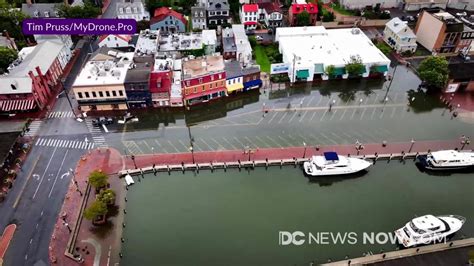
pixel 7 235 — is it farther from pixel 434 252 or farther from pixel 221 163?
pixel 434 252

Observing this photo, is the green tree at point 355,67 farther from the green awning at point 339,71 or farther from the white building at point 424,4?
the white building at point 424,4

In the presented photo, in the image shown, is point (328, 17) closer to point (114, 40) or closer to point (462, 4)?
point (462, 4)

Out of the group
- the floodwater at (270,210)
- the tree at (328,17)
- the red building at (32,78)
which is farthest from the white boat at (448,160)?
the red building at (32,78)

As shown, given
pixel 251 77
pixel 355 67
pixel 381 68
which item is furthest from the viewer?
pixel 381 68

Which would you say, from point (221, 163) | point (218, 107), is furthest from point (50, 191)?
point (218, 107)

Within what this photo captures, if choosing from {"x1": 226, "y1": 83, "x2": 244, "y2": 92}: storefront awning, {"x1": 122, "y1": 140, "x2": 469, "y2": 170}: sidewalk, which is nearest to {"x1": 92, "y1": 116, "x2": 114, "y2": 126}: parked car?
{"x1": 122, "y1": 140, "x2": 469, "y2": 170}: sidewalk

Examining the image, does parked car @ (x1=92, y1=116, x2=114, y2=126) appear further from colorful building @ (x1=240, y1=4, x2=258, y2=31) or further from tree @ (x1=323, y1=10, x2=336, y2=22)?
tree @ (x1=323, y1=10, x2=336, y2=22)

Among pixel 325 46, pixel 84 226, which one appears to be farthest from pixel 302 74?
pixel 84 226

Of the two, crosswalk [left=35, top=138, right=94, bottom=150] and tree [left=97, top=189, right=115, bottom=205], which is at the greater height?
tree [left=97, top=189, right=115, bottom=205]
